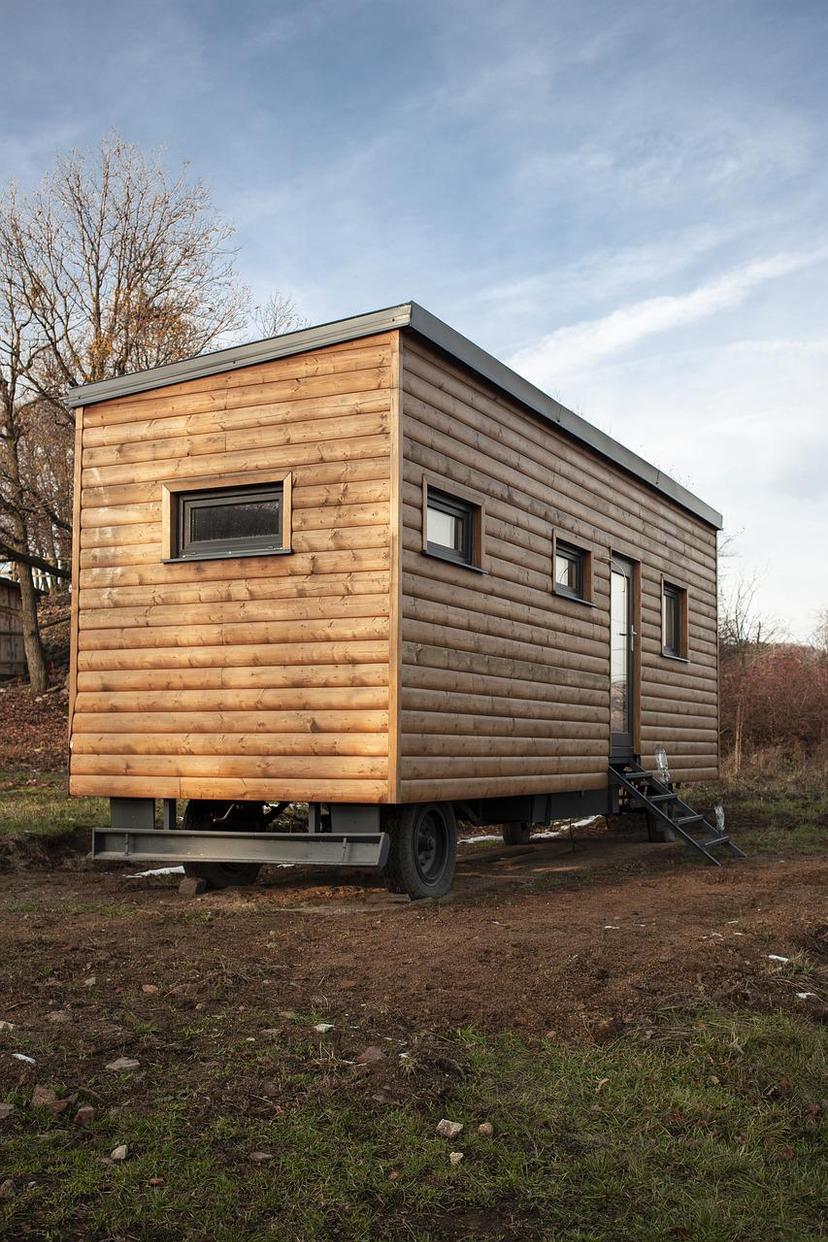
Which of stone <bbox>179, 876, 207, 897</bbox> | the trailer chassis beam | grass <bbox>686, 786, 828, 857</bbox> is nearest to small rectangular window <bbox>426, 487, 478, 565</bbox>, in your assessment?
the trailer chassis beam

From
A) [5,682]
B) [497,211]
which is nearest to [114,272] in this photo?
[5,682]

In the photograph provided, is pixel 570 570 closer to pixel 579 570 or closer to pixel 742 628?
pixel 579 570

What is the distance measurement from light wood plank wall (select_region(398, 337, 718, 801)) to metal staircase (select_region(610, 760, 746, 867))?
39cm

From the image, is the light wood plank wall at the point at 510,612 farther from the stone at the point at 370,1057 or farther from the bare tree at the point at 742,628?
the bare tree at the point at 742,628

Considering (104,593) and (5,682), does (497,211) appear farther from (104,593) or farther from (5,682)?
(5,682)

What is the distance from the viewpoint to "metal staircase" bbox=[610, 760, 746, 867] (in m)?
10.5

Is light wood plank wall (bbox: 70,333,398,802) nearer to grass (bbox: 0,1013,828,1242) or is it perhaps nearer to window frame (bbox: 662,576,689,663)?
grass (bbox: 0,1013,828,1242)

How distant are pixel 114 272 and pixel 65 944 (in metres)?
18.4

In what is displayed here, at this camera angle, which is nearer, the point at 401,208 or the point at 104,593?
the point at 104,593

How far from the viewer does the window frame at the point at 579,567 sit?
Result: 412 inches

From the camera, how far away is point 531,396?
384 inches

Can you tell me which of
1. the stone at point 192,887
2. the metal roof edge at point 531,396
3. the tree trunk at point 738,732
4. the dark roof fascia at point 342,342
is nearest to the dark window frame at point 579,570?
the metal roof edge at point 531,396

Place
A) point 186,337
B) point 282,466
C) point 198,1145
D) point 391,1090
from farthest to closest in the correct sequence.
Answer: point 186,337
point 282,466
point 391,1090
point 198,1145

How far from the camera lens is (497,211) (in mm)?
12109
